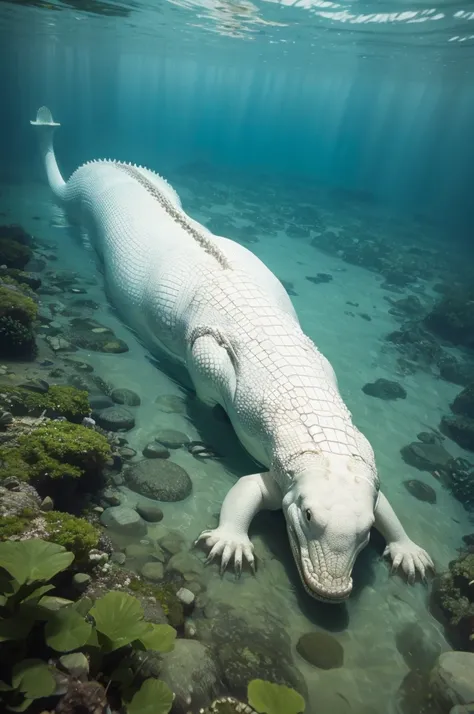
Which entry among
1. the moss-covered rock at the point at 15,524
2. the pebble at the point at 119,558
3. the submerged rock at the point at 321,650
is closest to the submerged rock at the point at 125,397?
the pebble at the point at 119,558

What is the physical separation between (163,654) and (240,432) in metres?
2.50

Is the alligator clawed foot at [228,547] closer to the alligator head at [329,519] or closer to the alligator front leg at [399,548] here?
the alligator head at [329,519]

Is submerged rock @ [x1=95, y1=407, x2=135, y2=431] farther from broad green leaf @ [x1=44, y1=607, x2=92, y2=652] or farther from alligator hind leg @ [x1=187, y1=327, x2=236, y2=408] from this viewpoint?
broad green leaf @ [x1=44, y1=607, x2=92, y2=652]

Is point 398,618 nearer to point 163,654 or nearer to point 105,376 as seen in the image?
point 163,654

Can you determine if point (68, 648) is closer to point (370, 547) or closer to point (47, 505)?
point (47, 505)

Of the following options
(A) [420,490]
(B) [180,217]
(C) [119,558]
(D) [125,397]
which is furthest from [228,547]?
(B) [180,217]

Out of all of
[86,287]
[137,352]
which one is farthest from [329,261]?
[137,352]

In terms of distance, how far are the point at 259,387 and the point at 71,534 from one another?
7.55 ft

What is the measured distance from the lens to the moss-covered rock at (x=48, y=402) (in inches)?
189

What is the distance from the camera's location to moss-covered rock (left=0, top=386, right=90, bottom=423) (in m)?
4.81

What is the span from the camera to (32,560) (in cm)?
237

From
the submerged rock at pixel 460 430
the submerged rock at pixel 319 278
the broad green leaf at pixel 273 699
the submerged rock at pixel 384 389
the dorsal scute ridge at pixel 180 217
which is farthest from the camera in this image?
the submerged rock at pixel 319 278

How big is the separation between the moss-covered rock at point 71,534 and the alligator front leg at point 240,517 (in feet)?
3.87

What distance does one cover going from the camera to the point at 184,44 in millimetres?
36156
